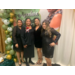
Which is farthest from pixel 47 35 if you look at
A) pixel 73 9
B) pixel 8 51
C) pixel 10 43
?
pixel 8 51

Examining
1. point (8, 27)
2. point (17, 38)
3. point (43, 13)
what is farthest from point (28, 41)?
point (43, 13)

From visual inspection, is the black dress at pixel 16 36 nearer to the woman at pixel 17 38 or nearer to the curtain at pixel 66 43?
the woman at pixel 17 38

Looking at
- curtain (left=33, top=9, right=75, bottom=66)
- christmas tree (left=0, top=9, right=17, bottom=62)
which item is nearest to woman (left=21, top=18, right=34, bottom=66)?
curtain (left=33, top=9, right=75, bottom=66)

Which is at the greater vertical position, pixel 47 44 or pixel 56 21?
pixel 56 21

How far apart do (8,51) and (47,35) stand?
109cm

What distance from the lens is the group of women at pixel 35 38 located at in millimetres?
1304

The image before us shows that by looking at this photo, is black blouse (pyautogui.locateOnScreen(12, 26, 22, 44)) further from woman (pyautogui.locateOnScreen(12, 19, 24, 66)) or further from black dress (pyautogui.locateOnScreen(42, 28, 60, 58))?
black dress (pyautogui.locateOnScreen(42, 28, 60, 58))

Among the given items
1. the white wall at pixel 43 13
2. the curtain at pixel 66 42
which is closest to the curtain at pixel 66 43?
the curtain at pixel 66 42

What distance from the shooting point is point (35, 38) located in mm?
1406

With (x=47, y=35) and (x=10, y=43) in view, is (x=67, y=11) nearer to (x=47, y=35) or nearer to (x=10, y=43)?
(x=47, y=35)

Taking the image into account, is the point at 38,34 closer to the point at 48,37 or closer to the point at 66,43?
the point at 48,37

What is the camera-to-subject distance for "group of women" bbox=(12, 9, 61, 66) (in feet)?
4.28

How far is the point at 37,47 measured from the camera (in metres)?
1.46

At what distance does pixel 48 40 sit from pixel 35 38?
300 millimetres
